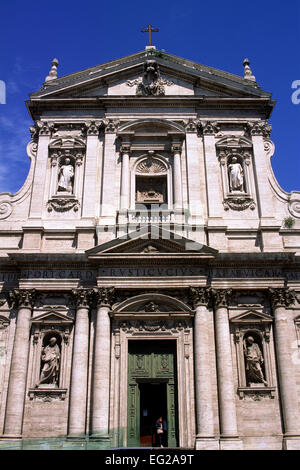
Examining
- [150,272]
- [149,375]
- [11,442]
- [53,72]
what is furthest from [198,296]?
[53,72]

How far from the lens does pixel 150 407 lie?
53.2ft

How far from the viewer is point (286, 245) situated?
58.1 ft

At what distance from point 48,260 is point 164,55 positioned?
1092 cm

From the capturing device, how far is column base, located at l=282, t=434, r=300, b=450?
1459cm

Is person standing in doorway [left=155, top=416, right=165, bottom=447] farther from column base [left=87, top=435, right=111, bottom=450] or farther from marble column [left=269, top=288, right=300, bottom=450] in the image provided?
marble column [left=269, top=288, right=300, bottom=450]

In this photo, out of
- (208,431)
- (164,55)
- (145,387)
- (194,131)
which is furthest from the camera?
(164,55)

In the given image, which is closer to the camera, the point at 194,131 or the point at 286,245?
the point at 286,245

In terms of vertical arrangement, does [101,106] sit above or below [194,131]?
above

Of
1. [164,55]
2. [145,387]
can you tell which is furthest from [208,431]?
[164,55]

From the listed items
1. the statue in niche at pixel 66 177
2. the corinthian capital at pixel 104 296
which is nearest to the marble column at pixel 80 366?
the corinthian capital at pixel 104 296

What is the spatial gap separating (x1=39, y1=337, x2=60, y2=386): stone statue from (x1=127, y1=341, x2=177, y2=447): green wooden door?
7.89 ft

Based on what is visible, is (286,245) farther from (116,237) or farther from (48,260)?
(48,260)

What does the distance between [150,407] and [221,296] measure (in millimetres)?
4413

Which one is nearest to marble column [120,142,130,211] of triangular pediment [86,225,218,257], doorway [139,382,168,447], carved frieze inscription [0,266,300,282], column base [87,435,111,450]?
triangular pediment [86,225,218,257]
